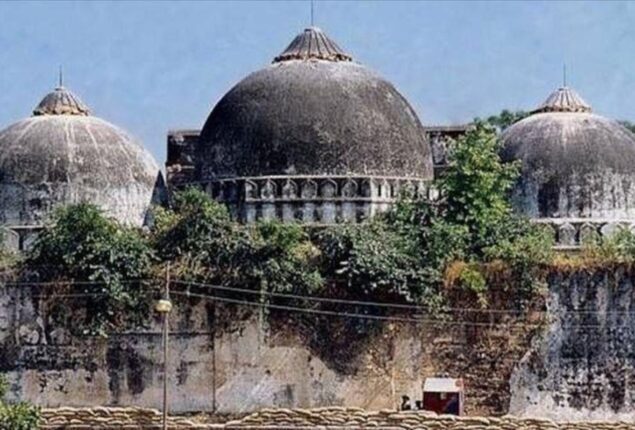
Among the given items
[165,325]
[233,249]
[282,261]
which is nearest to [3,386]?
[165,325]

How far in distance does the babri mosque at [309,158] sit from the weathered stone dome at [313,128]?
0.02 metres

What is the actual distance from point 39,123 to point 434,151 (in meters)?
7.76

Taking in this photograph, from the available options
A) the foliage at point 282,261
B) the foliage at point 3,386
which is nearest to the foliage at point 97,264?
the foliage at point 3,386

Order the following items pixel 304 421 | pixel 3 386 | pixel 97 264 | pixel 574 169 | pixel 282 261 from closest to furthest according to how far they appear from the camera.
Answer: pixel 304 421 < pixel 3 386 < pixel 282 261 < pixel 97 264 < pixel 574 169

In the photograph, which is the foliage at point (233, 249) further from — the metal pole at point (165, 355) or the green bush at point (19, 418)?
the green bush at point (19, 418)

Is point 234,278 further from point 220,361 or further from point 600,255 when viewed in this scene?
point 600,255

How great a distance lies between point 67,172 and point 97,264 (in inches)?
130

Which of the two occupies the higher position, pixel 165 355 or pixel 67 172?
pixel 67 172

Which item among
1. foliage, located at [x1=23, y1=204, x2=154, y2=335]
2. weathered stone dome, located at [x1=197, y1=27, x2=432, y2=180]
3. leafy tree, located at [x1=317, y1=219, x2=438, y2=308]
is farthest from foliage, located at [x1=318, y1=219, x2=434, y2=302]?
foliage, located at [x1=23, y1=204, x2=154, y2=335]

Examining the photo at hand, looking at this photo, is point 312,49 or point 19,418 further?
point 312,49

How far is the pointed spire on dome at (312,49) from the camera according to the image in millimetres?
35344

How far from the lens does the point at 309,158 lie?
3294 centimetres

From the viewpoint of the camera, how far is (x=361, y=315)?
102 feet

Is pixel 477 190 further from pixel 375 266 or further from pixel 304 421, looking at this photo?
pixel 304 421
